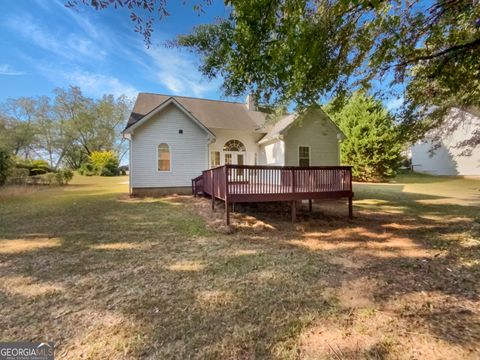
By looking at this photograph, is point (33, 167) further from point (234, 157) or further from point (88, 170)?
point (234, 157)

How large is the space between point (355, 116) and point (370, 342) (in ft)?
77.4

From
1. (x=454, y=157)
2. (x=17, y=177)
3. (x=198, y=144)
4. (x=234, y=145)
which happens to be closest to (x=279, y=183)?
(x=198, y=144)

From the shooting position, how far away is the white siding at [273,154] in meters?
13.6

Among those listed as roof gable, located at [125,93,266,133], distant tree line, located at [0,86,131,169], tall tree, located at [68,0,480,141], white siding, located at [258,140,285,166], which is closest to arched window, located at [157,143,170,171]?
roof gable, located at [125,93,266,133]

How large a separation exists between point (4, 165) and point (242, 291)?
61.7 ft

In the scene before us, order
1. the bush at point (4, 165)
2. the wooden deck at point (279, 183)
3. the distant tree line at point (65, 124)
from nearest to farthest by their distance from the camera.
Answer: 1. the wooden deck at point (279, 183)
2. the bush at point (4, 165)
3. the distant tree line at point (65, 124)

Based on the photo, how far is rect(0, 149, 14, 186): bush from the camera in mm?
14959

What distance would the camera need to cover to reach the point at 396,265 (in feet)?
14.5

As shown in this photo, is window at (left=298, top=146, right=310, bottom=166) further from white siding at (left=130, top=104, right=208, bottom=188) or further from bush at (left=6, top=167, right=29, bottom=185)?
bush at (left=6, top=167, right=29, bottom=185)

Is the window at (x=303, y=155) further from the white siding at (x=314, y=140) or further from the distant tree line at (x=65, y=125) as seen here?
the distant tree line at (x=65, y=125)

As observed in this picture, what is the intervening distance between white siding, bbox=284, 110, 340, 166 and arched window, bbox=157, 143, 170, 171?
21.7 ft

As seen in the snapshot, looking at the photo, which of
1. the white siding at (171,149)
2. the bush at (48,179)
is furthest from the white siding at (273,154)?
the bush at (48,179)

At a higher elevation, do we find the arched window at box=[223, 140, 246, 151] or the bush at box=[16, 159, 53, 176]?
the arched window at box=[223, 140, 246, 151]

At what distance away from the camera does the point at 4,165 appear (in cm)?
1516
